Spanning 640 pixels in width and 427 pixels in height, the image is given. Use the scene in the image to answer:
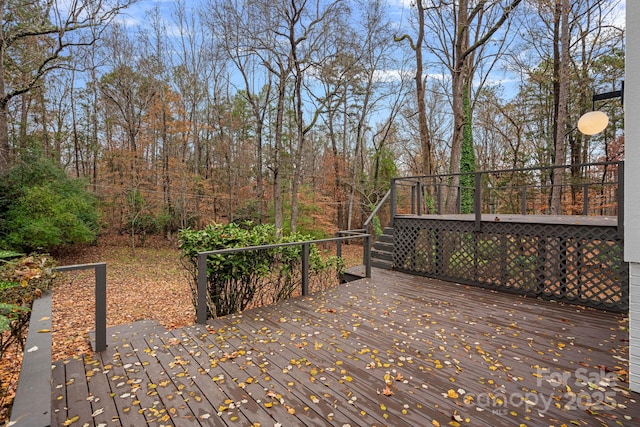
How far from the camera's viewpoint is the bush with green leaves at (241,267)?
4398 millimetres

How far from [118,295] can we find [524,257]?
398 inches

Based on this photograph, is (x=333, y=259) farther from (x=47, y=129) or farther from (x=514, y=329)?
(x=47, y=129)

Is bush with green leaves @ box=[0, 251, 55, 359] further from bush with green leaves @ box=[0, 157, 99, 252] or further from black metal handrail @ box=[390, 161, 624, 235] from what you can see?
bush with green leaves @ box=[0, 157, 99, 252]

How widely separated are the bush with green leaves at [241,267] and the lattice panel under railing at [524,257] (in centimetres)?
294

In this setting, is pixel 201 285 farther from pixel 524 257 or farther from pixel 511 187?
pixel 511 187

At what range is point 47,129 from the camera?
45.2ft

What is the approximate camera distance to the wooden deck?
7.09 ft

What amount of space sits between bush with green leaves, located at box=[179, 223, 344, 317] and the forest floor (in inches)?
20.3

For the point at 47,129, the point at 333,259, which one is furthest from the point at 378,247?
the point at 47,129

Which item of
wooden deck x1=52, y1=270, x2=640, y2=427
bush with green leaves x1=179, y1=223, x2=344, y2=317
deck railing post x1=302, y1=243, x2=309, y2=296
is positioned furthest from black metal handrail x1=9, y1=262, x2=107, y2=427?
deck railing post x1=302, y1=243, x2=309, y2=296

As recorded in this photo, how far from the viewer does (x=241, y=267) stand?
4.49 metres

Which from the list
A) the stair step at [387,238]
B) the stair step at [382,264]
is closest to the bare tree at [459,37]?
the stair step at [387,238]

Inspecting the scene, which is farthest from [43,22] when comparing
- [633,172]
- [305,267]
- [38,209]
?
[633,172]

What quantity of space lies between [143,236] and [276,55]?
10.2 m
